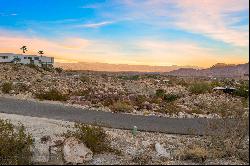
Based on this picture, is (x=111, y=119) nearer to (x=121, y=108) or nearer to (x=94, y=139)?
(x=121, y=108)

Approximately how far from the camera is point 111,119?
20672mm

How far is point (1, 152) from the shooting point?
43.3 feet

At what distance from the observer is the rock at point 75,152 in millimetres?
12562

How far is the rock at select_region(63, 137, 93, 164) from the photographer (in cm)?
1256

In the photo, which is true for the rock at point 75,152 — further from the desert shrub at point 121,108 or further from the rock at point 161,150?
the desert shrub at point 121,108

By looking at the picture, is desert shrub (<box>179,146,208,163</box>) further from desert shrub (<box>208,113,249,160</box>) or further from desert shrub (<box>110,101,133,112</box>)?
desert shrub (<box>110,101,133,112</box>)

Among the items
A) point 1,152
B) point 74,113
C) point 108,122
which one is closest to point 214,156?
point 1,152

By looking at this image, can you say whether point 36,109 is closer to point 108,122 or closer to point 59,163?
point 108,122

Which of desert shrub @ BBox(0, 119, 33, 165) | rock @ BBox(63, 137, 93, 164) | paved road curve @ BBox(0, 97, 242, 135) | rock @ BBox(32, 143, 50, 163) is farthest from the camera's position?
paved road curve @ BBox(0, 97, 242, 135)

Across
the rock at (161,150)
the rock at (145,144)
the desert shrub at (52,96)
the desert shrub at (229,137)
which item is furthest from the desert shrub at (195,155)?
the desert shrub at (52,96)

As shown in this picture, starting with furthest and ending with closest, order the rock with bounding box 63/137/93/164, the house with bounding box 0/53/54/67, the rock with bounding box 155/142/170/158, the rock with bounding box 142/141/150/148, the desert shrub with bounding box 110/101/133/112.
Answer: the house with bounding box 0/53/54/67, the desert shrub with bounding box 110/101/133/112, the rock with bounding box 142/141/150/148, the rock with bounding box 155/142/170/158, the rock with bounding box 63/137/93/164

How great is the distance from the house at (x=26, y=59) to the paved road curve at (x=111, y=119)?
77054mm

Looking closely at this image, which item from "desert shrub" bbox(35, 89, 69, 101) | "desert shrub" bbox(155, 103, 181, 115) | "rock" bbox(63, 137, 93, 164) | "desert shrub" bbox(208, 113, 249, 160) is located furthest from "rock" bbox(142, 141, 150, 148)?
"desert shrub" bbox(35, 89, 69, 101)

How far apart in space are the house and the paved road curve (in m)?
77.1
